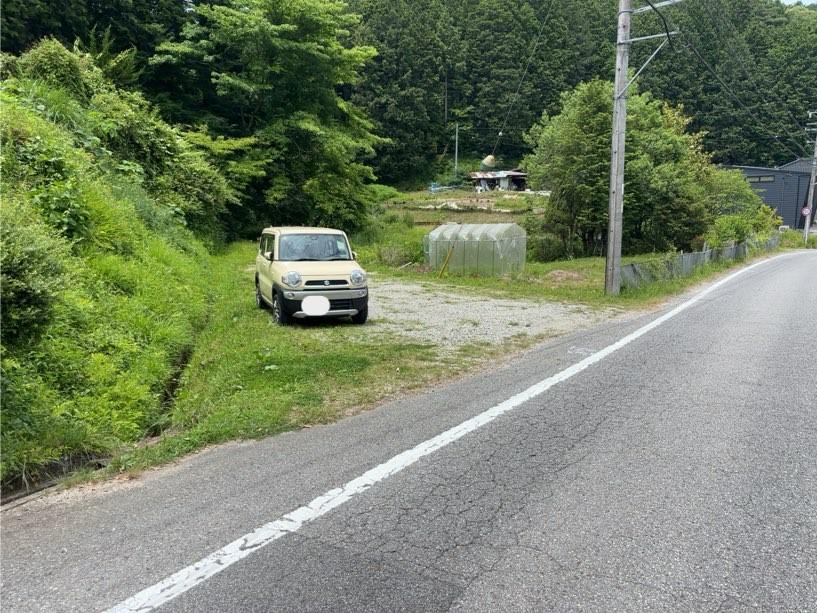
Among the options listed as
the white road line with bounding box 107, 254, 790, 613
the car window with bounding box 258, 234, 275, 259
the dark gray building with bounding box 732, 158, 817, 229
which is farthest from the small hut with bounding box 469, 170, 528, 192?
the white road line with bounding box 107, 254, 790, 613

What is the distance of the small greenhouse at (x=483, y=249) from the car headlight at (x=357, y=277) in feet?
39.3

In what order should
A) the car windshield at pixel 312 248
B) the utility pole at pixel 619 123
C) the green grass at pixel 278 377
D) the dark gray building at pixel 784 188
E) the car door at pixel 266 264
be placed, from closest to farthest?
the green grass at pixel 278 377 → the car windshield at pixel 312 248 → the car door at pixel 266 264 → the utility pole at pixel 619 123 → the dark gray building at pixel 784 188

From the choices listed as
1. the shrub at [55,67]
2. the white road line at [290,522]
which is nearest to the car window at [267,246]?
the white road line at [290,522]

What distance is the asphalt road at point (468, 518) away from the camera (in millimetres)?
2824

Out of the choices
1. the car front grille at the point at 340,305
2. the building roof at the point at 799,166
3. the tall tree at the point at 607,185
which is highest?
the building roof at the point at 799,166

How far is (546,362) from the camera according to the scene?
793cm

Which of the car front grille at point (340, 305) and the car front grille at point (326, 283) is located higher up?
the car front grille at point (326, 283)

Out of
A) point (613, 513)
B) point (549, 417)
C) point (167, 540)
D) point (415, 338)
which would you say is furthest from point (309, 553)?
point (415, 338)

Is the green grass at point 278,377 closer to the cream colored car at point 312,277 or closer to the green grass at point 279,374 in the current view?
the green grass at point 279,374

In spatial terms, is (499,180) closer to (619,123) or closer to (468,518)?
(619,123)

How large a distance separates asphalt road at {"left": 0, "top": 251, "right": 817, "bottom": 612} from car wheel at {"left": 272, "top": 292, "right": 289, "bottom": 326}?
15.0 ft

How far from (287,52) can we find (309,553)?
3066 centimetres

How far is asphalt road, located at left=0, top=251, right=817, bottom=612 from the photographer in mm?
2824

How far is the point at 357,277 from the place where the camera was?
10.2m
